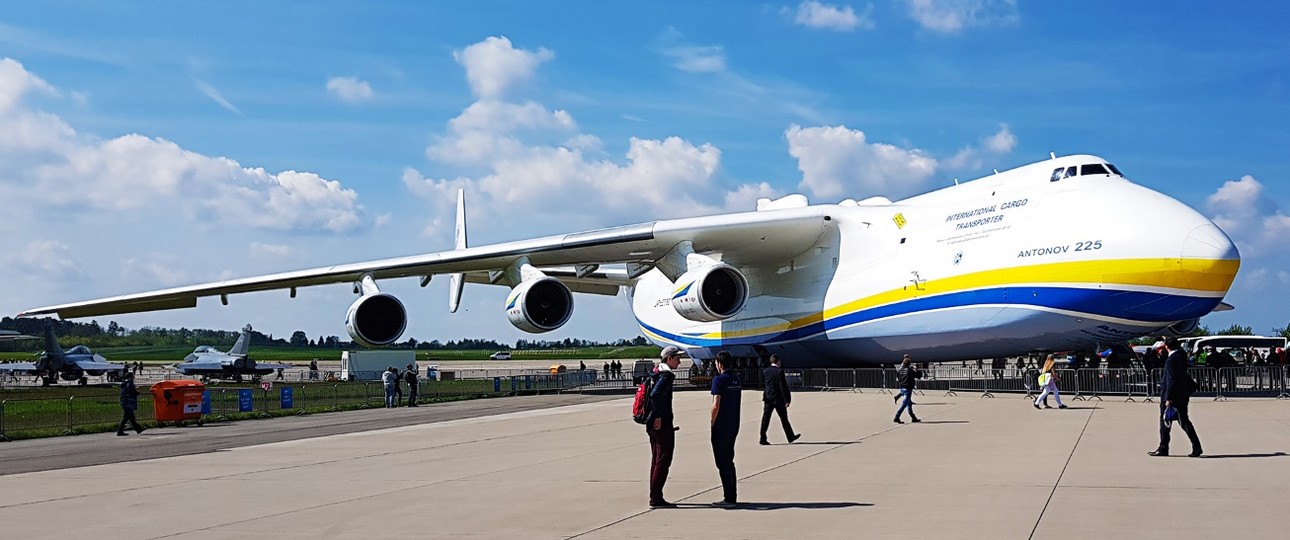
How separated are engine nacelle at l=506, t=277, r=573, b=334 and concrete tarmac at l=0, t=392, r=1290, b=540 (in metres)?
11.2

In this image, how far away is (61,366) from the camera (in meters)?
52.2

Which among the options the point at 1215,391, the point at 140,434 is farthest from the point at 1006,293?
the point at 140,434

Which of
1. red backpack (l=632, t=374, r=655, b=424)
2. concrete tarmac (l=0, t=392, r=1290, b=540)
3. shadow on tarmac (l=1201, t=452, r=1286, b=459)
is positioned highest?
red backpack (l=632, t=374, r=655, b=424)

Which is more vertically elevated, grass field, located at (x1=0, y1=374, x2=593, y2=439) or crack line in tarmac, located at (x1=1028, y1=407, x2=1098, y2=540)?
grass field, located at (x1=0, y1=374, x2=593, y2=439)

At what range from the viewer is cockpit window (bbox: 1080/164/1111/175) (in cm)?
2222

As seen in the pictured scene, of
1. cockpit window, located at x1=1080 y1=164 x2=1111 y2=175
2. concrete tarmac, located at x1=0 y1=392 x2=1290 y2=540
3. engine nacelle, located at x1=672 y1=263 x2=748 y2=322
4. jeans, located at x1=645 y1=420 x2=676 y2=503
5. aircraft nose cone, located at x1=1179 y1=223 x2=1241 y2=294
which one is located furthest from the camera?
engine nacelle, located at x1=672 y1=263 x2=748 y2=322

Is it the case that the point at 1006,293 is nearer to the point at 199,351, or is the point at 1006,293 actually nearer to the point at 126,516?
the point at 126,516

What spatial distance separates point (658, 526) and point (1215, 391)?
1854cm

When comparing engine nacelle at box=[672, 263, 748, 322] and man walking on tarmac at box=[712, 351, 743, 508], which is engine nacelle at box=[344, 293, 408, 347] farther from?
man walking on tarmac at box=[712, 351, 743, 508]

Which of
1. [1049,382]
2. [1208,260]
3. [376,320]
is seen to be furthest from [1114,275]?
[376,320]

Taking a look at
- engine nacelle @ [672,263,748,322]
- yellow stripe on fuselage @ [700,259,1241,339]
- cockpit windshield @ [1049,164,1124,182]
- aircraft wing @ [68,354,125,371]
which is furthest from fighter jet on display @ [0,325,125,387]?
cockpit windshield @ [1049,164,1124,182]

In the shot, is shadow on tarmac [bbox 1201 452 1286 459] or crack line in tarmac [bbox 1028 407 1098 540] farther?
shadow on tarmac [bbox 1201 452 1286 459]

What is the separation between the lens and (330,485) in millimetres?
10234

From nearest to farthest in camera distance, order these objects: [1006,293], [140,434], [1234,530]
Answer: [1234,530]
[140,434]
[1006,293]
